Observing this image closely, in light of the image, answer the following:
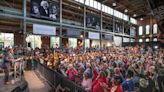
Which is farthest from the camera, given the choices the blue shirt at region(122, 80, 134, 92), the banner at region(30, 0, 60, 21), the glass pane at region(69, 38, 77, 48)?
the glass pane at region(69, 38, 77, 48)

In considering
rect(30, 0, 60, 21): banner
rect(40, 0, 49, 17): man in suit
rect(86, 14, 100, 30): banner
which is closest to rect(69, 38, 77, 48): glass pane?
rect(86, 14, 100, 30): banner

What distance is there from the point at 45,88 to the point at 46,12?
11821 millimetres

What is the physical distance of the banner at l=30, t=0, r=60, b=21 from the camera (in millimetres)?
16075

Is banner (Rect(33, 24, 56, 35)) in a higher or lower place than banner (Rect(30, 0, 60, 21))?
lower

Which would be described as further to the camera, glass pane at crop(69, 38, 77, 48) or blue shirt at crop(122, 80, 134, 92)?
glass pane at crop(69, 38, 77, 48)

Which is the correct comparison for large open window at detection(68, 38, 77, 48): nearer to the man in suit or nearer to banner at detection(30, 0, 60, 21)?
banner at detection(30, 0, 60, 21)

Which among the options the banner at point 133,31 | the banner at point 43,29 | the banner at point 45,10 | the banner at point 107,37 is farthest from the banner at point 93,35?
the banner at point 133,31

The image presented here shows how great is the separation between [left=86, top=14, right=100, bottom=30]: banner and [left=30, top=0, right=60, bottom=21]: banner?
5573mm

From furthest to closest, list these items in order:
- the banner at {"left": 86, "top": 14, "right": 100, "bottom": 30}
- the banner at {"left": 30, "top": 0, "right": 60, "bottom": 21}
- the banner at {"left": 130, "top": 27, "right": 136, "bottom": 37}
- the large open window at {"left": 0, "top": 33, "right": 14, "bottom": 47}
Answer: the banner at {"left": 130, "top": 27, "right": 136, "bottom": 37}, the banner at {"left": 86, "top": 14, "right": 100, "bottom": 30}, the large open window at {"left": 0, "top": 33, "right": 14, "bottom": 47}, the banner at {"left": 30, "top": 0, "right": 60, "bottom": 21}

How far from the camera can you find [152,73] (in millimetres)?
5863

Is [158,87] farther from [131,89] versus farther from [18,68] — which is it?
[18,68]

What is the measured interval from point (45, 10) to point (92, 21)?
8.95m

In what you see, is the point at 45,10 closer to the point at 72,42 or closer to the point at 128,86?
the point at 72,42

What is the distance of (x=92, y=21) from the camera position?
24625 millimetres
